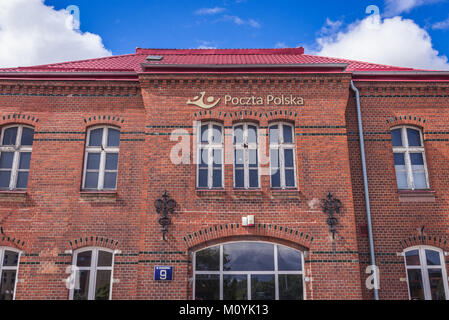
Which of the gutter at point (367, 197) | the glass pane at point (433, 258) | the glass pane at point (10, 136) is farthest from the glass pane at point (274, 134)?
the glass pane at point (10, 136)

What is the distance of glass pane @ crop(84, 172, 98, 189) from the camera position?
36.6 feet

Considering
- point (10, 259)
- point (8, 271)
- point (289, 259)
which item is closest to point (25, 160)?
point (10, 259)

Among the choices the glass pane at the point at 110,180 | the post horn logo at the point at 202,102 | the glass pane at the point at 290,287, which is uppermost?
the post horn logo at the point at 202,102

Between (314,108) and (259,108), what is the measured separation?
157 cm

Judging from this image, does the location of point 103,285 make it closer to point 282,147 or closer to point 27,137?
point 27,137

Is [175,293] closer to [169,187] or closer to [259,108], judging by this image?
[169,187]

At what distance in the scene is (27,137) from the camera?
11.6 meters

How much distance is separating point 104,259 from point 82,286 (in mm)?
865

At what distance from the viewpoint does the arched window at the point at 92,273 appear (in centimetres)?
1023

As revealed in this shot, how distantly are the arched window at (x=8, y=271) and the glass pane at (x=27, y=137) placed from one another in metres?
3.03

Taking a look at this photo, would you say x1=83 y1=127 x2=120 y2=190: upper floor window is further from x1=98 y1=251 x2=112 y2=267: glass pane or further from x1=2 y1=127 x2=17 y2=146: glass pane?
x1=2 y1=127 x2=17 y2=146: glass pane

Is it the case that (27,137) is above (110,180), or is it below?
above

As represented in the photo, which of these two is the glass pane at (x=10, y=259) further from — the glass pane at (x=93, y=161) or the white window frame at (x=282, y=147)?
the white window frame at (x=282, y=147)

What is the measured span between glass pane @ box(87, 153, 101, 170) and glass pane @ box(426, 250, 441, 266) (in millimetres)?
9481
